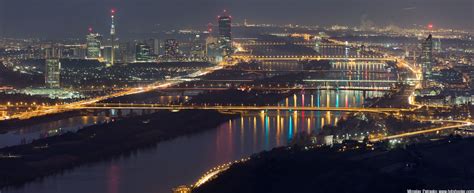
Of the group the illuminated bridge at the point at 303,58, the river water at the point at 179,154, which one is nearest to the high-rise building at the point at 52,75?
the river water at the point at 179,154

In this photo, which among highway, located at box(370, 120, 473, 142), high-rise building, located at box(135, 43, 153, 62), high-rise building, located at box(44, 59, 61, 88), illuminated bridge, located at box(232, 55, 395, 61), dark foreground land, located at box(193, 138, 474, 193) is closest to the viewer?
dark foreground land, located at box(193, 138, 474, 193)

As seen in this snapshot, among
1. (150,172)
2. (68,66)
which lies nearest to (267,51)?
(68,66)

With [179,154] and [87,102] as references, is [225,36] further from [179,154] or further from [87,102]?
[179,154]

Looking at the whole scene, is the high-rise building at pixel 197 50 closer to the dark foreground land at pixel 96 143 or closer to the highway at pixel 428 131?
the dark foreground land at pixel 96 143

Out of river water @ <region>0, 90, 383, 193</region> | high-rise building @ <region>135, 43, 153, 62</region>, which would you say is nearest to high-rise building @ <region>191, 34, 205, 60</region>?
high-rise building @ <region>135, 43, 153, 62</region>

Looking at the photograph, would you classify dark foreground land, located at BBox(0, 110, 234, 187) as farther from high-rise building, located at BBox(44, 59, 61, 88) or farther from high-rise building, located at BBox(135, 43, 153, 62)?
high-rise building, located at BBox(135, 43, 153, 62)
